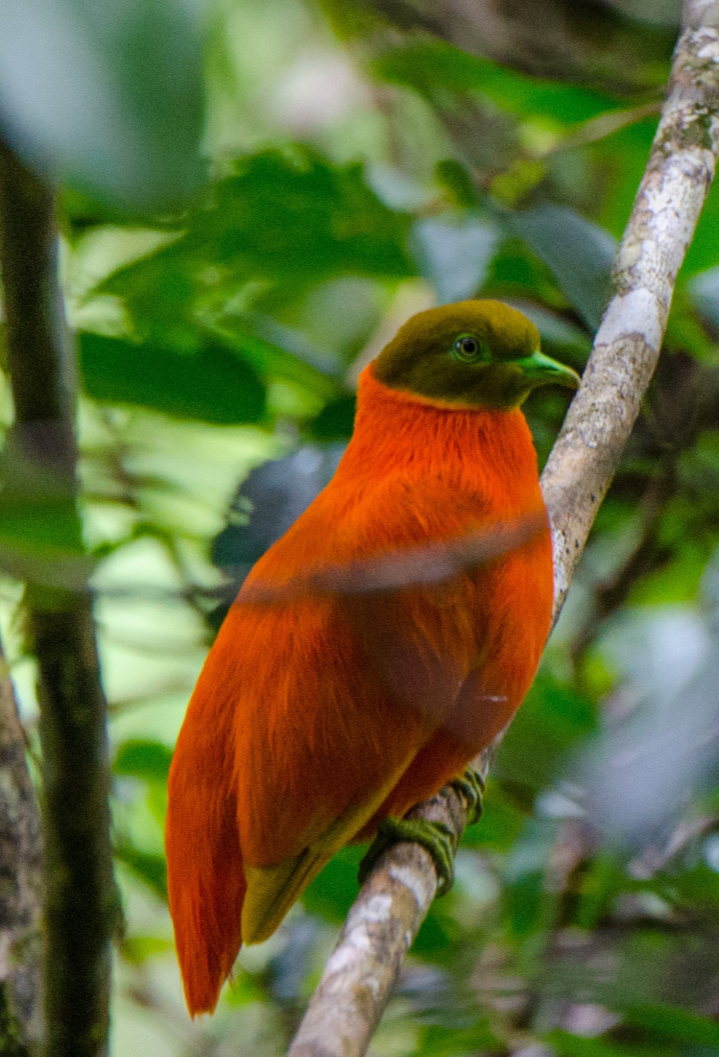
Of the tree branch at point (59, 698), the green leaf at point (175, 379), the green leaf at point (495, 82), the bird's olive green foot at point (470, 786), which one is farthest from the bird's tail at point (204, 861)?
the green leaf at point (495, 82)

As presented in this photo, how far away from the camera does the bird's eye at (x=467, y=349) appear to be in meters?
1.91

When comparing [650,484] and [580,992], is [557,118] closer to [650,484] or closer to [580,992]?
[650,484]

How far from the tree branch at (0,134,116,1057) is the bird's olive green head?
82 centimetres

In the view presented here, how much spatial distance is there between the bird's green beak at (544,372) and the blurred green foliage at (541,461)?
0.37ft

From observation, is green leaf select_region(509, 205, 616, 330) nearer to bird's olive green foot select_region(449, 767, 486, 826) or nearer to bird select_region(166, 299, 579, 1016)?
bird select_region(166, 299, 579, 1016)

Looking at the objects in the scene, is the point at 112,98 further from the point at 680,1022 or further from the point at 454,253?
the point at 680,1022

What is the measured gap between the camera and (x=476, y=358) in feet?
6.28

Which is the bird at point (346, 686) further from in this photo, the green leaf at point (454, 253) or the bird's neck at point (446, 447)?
the green leaf at point (454, 253)

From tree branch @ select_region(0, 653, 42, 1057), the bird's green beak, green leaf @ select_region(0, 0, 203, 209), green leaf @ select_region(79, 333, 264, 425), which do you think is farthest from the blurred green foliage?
green leaf @ select_region(0, 0, 203, 209)

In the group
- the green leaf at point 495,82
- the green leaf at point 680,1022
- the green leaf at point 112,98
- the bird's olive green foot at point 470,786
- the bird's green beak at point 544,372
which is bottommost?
the green leaf at point 680,1022

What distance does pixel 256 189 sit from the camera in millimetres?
2100

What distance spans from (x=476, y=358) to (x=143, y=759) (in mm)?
1160

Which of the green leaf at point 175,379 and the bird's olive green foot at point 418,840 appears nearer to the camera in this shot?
the bird's olive green foot at point 418,840

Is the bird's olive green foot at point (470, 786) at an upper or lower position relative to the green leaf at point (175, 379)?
lower
